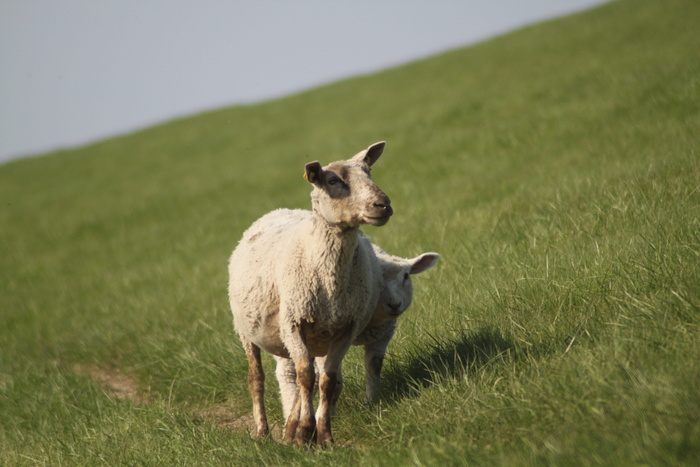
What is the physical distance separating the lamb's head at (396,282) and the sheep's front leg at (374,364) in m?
0.28

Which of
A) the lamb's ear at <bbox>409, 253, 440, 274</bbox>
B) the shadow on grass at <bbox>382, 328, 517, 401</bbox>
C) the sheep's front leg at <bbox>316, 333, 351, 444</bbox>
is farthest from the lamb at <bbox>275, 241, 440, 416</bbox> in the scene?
the sheep's front leg at <bbox>316, 333, 351, 444</bbox>

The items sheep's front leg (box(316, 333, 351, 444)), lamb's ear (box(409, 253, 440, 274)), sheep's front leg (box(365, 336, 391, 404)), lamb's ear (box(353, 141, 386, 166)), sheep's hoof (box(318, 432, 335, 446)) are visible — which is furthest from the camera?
lamb's ear (box(409, 253, 440, 274))

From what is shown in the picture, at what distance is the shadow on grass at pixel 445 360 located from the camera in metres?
4.55

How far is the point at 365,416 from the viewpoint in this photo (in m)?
4.72

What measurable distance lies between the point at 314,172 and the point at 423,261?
147cm

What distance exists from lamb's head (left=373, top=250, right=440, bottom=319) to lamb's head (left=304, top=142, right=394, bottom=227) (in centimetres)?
82

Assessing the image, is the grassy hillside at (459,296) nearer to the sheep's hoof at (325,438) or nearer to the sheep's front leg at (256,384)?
the sheep's hoof at (325,438)

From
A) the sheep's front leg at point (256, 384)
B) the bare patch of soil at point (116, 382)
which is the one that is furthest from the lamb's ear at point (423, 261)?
the bare patch of soil at point (116, 382)

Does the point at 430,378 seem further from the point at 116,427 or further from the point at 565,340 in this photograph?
the point at 116,427

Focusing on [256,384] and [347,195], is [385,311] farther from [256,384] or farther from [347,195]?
[256,384]

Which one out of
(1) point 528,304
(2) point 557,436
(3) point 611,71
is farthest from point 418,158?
(2) point 557,436

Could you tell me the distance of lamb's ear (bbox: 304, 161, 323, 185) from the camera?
4.18 m

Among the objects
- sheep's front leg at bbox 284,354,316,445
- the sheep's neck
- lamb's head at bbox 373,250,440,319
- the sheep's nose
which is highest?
the sheep's nose

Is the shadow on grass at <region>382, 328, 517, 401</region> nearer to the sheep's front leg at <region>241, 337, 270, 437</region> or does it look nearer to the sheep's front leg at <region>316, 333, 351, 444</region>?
the sheep's front leg at <region>316, 333, 351, 444</region>
